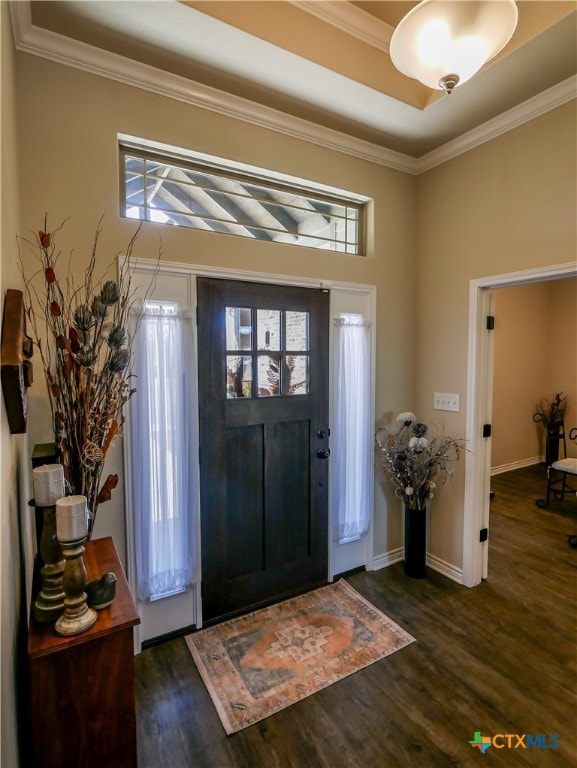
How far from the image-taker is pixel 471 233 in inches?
103

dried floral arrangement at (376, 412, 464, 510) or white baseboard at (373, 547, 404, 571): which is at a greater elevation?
dried floral arrangement at (376, 412, 464, 510)

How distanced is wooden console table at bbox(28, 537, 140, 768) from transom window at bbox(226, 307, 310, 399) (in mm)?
1390

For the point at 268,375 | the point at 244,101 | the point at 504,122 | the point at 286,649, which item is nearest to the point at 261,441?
the point at 268,375

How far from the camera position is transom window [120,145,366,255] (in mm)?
2100

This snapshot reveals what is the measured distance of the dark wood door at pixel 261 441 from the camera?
2.27m

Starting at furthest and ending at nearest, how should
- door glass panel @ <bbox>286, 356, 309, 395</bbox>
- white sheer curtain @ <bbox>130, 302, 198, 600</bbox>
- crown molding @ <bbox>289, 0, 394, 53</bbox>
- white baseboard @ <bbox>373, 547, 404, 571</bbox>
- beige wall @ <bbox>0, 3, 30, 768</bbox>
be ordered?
white baseboard @ <bbox>373, 547, 404, 571</bbox> → door glass panel @ <bbox>286, 356, 309, 395</bbox> → white sheer curtain @ <bbox>130, 302, 198, 600</bbox> → crown molding @ <bbox>289, 0, 394, 53</bbox> → beige wall @ <bbox>0, 3, 30, 768</bbox>

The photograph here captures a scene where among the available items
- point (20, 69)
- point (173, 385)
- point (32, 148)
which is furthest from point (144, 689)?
point (20, 69)

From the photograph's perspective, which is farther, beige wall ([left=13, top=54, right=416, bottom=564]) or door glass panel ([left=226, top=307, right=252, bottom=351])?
door glass panel ([left=226, top=307, right=252, bottom=351])

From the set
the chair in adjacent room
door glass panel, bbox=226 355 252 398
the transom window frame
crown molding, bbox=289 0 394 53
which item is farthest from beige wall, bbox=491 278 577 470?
Answer: door glass panel, bbox=226 355 252 398

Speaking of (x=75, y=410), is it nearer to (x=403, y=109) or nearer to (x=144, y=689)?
(x=144, y=689)

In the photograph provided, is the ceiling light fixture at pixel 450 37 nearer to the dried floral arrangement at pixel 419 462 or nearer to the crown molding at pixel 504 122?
the crown molding at pixel 504 122

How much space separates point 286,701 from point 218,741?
1.12 ft

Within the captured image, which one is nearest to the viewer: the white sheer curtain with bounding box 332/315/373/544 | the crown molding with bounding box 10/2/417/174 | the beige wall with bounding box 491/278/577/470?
the crown molding with bounding box 10/2/417/174

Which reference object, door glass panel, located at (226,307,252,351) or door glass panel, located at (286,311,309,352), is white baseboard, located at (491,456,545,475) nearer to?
door glass panel, located at (286,311,309,352)
